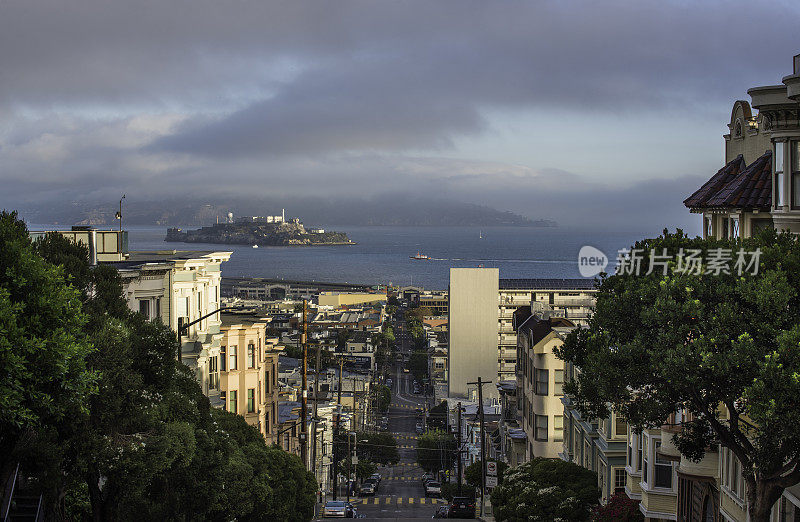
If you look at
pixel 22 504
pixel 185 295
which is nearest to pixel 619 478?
pixel 185 295

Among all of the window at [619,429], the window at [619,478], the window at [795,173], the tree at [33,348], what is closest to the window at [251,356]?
the window at [619,429]

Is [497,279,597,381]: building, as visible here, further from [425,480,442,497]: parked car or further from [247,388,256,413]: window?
[247,388,256,413]: window

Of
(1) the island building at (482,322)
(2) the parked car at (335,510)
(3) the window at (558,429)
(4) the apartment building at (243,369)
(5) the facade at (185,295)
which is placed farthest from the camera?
(1) the island building at (482,322)

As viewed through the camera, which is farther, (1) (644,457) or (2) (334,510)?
(2) (334,510)

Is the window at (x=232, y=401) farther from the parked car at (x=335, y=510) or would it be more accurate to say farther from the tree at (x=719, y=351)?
the tree at (x=719, y=351)

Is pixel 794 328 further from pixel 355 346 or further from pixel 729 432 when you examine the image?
pixel 355 346

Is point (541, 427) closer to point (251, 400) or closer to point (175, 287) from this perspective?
point (251, 400)

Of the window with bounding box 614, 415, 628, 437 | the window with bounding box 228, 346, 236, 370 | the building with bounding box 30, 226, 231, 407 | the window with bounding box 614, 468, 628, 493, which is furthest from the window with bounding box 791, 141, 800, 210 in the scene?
the window with bounding box 228, 346, 236, 370
